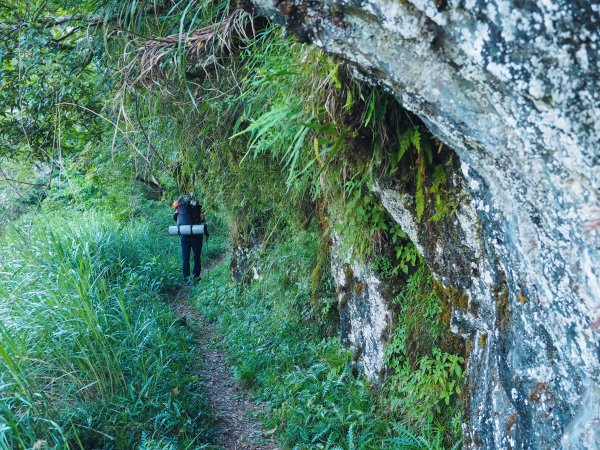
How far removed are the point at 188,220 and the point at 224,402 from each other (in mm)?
4303

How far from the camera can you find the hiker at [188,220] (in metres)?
8.85

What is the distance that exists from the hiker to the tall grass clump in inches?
104

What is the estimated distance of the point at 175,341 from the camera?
6062 mm

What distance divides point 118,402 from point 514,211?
12.0 feet

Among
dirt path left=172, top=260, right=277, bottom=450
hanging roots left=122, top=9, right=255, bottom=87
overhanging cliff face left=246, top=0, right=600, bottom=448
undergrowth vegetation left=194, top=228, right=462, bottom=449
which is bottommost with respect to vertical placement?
dirt path left=172, top=260, right=277, bottom=450

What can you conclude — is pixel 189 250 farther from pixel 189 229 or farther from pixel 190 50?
pixel 190 50

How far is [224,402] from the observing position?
549 centimetres

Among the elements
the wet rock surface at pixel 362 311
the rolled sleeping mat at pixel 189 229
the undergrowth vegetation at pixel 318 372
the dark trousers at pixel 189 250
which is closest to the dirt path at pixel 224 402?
the undergrowth vegetation at pixel 318 372

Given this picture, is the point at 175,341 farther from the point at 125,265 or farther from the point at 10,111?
the point at 10,111

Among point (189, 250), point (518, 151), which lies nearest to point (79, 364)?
point (518, 151)

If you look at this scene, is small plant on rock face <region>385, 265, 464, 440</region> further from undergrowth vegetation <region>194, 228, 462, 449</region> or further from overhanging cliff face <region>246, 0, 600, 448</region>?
overhanging cliff face <region>246, 0, 600, 448</region>

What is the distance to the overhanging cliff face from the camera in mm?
1779

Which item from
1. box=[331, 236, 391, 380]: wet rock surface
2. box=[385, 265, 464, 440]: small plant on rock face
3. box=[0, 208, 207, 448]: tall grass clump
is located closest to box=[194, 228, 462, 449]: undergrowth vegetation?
box=[385, 265, 464, 440]: small plant on rock face

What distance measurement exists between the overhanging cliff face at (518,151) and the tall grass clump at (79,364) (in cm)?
284
